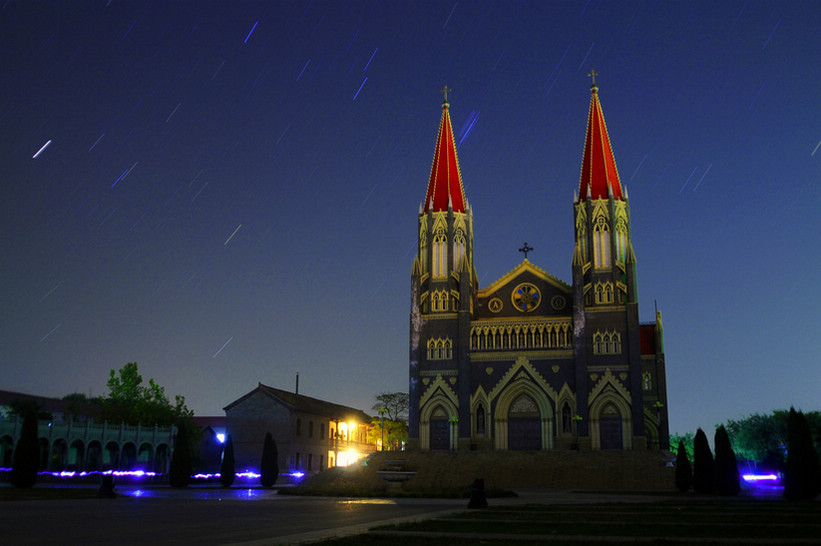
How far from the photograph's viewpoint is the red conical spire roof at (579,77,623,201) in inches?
2442

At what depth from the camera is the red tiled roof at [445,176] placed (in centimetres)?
6481

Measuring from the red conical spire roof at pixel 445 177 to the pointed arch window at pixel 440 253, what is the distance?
240 centimetres

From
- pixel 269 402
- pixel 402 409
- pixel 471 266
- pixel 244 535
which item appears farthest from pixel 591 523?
pixel 402 409

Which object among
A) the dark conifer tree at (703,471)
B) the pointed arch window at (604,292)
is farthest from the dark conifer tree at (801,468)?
the pointed arch window at (604,292)

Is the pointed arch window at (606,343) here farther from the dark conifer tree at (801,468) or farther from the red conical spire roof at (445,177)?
the dark conifer tree at (801,468)

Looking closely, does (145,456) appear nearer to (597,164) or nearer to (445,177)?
Answer: (445,177)

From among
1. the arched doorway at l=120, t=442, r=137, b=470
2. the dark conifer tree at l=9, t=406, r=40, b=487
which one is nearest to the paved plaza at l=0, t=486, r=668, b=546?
the dark conifer tree at l=9, t=406, r=40, b=487

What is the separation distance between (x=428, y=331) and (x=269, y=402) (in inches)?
668

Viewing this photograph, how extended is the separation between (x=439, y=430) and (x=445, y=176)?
21823 mm

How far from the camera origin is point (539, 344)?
194 feet

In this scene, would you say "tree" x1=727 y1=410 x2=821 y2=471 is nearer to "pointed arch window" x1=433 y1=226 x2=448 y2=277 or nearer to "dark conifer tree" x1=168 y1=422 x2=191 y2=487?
"pointed arch window" x1=433 y1=226 x2=448 y2=277

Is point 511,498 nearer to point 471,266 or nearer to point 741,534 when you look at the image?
point 741,534

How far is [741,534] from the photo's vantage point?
1444 centimetres

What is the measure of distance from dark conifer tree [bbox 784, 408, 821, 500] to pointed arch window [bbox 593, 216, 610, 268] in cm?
3078
